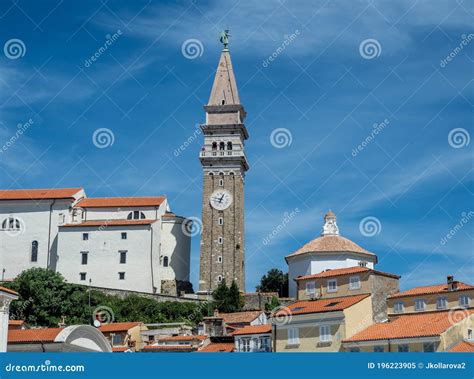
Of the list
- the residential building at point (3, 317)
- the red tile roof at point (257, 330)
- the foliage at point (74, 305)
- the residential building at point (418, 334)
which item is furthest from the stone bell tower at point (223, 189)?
the residential building at point (3, 317)

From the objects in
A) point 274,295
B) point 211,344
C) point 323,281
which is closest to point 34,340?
point 211,344

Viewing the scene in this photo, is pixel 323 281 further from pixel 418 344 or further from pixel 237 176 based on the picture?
pixel 237 176

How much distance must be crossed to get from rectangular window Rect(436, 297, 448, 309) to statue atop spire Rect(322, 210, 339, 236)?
117 feet

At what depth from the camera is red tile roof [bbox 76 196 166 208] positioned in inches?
3386

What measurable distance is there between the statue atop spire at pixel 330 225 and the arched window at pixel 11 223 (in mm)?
31659

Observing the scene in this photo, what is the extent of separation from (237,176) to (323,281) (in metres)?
39.5

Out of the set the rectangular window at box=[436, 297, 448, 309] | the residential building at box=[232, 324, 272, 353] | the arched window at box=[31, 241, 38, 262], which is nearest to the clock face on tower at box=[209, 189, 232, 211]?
the arched window at box=[31, 241, 38, 262]

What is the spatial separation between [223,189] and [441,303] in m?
44.2

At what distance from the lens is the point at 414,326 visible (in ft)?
125

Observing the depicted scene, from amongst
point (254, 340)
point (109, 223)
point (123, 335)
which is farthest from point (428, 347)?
point (109, 223)

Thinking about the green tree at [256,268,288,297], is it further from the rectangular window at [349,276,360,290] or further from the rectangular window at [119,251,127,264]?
the rectangular window at [349,276,360,290]

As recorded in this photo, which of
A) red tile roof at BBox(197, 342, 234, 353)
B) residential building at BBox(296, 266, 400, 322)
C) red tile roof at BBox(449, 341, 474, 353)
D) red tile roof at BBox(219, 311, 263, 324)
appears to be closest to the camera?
red tile roof at BBox(449, 341, 474, 353)

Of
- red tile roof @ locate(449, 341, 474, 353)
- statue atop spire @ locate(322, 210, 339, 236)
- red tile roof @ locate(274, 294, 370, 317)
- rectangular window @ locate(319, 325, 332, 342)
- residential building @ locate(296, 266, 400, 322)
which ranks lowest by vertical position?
red tile roof @ locate(449, 341, 474, 353)

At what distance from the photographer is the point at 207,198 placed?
86.3 meters
